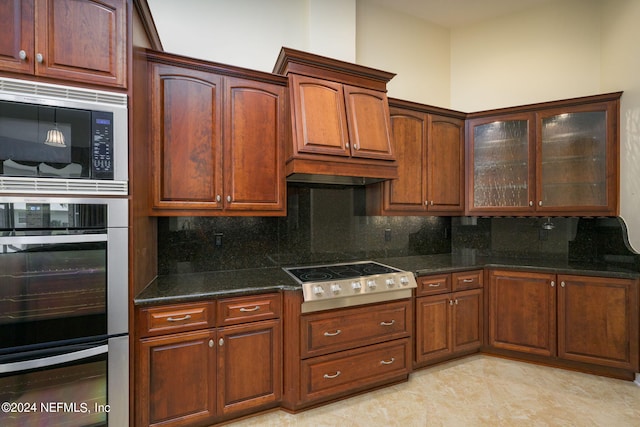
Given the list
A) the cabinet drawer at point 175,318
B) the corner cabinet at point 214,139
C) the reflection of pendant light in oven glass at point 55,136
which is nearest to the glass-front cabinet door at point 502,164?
the corner cabinet at point 214,139

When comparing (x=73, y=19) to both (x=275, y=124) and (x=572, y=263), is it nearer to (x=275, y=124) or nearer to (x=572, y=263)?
(x=275, y=124)

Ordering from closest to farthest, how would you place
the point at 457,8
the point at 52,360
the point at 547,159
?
the point at 52,360, the point at 547,159, the point at 457,8

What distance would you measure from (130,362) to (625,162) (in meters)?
4.01

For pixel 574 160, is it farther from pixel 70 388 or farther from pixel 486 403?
pixel 70 388

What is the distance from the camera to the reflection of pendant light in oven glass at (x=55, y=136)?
4.47 feet

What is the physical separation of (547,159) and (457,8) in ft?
6.38

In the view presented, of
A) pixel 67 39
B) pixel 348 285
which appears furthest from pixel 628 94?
pixel 67 39

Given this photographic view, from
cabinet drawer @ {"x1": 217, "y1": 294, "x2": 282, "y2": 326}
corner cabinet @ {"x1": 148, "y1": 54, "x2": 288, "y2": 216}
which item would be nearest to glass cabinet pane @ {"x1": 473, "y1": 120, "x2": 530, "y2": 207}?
corner cabinet @ {"x1": 148, "y1": 54, "x2": 288, "y2": 216}

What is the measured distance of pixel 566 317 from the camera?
8.02 feet

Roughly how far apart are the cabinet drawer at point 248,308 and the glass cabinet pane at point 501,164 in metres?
2.40

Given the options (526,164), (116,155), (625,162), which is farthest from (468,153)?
(116,155)

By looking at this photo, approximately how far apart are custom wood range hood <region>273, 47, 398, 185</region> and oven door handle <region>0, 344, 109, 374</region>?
1539 mm

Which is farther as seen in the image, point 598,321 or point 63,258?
point 598,321

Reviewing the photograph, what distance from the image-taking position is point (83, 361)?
4.66 ft
